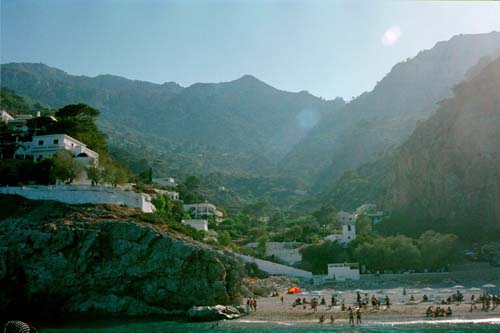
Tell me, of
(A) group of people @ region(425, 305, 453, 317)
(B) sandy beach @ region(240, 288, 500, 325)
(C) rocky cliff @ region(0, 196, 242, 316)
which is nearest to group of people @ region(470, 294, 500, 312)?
(B) sandy beach @ region(240, 288, 500, 325)

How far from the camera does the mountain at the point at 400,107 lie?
499 ft

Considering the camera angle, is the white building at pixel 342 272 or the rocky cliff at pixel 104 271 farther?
the white building at pixel 342 272

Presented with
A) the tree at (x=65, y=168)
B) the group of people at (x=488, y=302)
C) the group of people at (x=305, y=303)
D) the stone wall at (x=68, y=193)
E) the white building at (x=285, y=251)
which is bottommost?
the group of people at (x=305, y=303)

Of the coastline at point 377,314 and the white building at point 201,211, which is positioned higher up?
the white building at point 201,211

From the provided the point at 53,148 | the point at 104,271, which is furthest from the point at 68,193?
the point at 53,148

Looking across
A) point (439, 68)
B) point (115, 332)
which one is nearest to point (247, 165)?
point (439, 68)

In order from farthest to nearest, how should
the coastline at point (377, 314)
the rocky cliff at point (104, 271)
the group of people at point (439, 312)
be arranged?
the rocky cliff at point (104, 271)
the group of people at point (439, 312)
the coastline at point (377, 314)


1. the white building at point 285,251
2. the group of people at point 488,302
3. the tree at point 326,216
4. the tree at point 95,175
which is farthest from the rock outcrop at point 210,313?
the tree at point 326,216

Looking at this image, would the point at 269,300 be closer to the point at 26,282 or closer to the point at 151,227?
the point at 151,227

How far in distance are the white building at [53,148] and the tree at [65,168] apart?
275 centimetres

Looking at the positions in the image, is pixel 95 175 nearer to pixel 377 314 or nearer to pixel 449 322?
pixel 377 314

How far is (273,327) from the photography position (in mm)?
31000

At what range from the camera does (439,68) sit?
182m

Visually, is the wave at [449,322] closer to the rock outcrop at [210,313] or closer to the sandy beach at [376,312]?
the sandy beach at [376,312]
